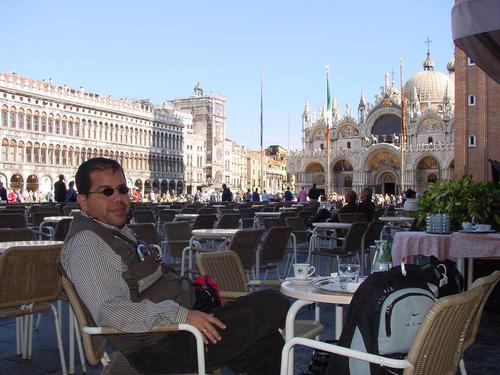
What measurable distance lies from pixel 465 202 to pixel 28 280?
4334mm

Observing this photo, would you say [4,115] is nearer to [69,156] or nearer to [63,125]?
[63,125]

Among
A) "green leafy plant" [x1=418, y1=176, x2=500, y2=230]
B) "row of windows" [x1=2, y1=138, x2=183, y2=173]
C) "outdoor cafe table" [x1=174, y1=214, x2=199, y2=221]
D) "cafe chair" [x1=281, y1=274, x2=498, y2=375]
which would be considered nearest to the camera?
"cafe chair" [x1=281, y1=274, x2=498, y2=375]

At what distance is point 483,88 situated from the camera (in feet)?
107

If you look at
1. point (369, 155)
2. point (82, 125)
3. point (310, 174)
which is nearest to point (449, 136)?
point (369, 155)

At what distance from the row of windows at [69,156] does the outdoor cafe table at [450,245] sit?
51.4m

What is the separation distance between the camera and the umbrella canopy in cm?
563

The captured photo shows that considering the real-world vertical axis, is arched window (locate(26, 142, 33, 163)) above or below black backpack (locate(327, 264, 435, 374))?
above

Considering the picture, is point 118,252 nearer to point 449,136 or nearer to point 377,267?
point 377,267

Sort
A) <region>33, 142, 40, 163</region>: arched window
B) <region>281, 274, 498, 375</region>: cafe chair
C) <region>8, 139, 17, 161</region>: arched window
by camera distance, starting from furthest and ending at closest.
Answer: <region>33, 142, 40, 163</region>: arched window, <region>8, 139, 17, 161</region>: arched window, <region>281, 274, 498, 375</region>: cafe chair

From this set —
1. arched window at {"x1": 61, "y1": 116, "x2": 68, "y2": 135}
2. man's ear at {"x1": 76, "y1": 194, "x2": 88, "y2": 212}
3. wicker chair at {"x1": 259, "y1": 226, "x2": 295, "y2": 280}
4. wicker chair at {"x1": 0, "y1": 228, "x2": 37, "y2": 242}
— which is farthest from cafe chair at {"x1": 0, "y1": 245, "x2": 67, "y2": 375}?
arched window at {"x1": 61, "y1": 116, "x2": 68, "y2": 135}

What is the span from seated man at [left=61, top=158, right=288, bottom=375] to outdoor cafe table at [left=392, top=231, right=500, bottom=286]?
316 cm

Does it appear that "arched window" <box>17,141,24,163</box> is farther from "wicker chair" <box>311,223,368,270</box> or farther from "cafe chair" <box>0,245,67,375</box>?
"cafe chair" <box>0,245,67,375</box>

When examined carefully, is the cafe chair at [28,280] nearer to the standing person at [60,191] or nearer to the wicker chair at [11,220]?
the wicker chair at [11,220]

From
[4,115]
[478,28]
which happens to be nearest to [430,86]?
[4,115]
